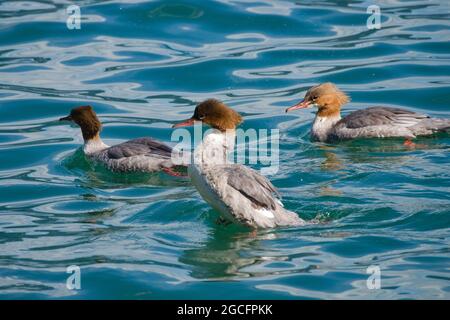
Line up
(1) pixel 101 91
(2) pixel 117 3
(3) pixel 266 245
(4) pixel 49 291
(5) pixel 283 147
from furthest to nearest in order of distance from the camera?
1. (2) pixel 117 3
2. (1) pixel 101 91
3. (5) pixel 283 147
4. (3) pixel 266 245
5. (4) pixel 49 291

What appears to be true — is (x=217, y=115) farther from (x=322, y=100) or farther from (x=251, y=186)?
(x=322, y=100)

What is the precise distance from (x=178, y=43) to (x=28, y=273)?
950 centimetres

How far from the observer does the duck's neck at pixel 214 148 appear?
392 inches

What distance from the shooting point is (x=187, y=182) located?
1209 cm

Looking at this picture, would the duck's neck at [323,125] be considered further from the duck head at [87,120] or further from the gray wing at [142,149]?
the duck head at [87,120]

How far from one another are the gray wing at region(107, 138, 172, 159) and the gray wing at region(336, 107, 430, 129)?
115 inches

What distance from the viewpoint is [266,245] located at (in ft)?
31.6

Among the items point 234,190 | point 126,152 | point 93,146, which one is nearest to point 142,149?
point 126,152

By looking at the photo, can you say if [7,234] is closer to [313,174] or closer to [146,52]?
[313,174]

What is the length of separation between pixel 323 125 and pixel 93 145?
11.1 feet

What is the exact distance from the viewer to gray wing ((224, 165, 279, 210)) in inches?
389

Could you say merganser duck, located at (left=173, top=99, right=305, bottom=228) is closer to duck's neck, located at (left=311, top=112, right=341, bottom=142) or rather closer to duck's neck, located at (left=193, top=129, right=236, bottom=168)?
duck's neck, located at (left=193, top=129, right=236, bottom=168)

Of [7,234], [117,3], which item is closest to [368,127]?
[7,234]

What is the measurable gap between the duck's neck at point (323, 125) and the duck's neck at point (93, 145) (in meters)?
3.10
